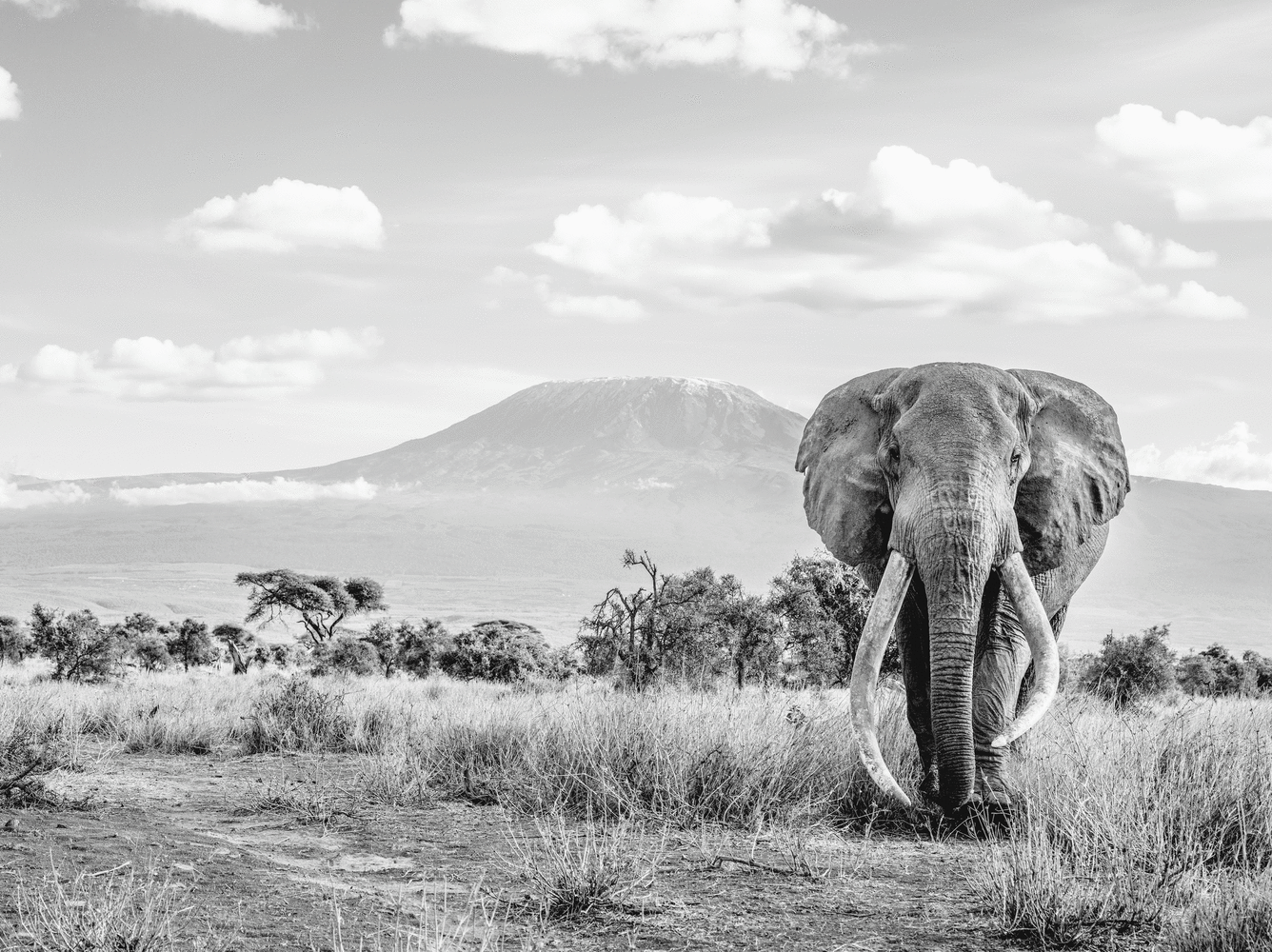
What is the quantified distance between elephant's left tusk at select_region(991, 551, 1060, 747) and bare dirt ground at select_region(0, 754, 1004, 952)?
3.04 ft

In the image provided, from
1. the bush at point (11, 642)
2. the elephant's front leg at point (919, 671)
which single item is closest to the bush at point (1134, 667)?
the elephant's front leg at point (919, 671)

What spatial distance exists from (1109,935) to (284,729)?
9511 mm

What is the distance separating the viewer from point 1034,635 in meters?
7.47

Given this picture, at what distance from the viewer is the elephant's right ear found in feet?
27.9

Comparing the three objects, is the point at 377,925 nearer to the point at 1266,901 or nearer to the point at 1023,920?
the point at 1023,920

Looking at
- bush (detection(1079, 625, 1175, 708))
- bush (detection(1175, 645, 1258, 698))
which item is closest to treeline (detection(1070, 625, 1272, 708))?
bush (detection(1079, 625, 1175, 708))

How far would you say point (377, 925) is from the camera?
211 inches

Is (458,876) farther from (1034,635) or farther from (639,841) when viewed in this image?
(1034,635)

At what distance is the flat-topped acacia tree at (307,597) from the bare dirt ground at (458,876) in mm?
32210

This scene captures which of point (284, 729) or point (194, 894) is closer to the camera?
Result: point (194, 894)

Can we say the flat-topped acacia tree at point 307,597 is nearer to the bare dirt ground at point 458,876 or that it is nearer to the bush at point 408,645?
the bush at point 408,645

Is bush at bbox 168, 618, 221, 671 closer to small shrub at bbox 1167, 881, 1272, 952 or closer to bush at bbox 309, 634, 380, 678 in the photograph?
bush at bbox 309, 634, 380, 678

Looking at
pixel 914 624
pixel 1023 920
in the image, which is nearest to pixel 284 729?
pixel 914 624

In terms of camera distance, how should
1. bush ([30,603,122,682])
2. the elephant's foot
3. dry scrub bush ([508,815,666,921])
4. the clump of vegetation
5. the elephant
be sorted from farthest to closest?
bush ([30,603,122,682])
the clump of vegetation
the elephant's foot
the elephant
dry scrub bush ([508,815,666,921])
